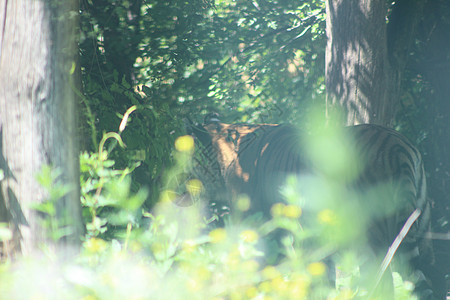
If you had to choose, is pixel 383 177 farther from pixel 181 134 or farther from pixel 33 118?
pixel 33 118

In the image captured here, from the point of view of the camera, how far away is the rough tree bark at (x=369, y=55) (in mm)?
5133

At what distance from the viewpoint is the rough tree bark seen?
5133mm

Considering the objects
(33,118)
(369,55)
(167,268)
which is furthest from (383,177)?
(33,118)

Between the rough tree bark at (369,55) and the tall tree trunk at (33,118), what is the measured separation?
3733mm

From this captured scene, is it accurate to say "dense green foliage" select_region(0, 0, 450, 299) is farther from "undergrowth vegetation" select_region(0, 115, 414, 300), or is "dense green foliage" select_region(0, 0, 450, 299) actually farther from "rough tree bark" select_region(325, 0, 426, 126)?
"rough tree bark" select_region(325, 0, 426, 126)

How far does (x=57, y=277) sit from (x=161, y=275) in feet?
1.59

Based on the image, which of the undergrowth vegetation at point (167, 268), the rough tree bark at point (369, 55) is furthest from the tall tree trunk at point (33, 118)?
the rough tree bark at point (369, 55)

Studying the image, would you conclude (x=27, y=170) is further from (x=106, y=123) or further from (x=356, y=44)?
(x=356, y=44)

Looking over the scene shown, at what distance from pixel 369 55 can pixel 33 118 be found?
4060 mm

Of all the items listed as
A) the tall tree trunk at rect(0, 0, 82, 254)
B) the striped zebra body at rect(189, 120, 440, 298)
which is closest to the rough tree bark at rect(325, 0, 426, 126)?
the striped zebra body at rect(189, 120, 440, 298)

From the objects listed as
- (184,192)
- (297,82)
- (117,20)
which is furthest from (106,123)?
(297,82)

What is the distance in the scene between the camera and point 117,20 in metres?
3.68

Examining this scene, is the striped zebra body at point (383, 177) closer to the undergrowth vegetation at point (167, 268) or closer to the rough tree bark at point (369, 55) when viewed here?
the rough tree bark at point (369, 55)

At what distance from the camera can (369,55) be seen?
515cm
